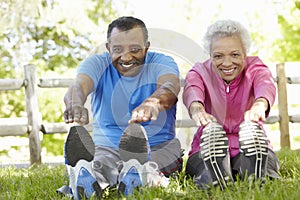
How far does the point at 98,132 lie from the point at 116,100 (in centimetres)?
24

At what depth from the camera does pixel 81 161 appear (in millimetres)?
2344

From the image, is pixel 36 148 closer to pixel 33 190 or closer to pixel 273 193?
pixel 33 190

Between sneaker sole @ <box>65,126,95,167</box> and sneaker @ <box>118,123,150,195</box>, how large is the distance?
0.52 feet

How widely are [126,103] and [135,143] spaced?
2.41 ft

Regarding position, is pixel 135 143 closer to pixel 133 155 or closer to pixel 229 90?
pixel 133 155

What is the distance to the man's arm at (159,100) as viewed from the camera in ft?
7.65

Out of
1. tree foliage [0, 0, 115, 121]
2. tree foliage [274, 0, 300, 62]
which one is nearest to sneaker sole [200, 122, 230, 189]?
tree foliage [0, 0, 115, 121]

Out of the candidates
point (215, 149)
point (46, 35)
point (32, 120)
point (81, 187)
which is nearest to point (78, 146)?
point (81, 187)

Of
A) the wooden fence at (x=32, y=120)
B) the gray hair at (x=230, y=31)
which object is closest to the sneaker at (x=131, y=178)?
the gray hair at (x=230, y=31)

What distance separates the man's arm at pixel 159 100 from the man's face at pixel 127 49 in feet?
0.60

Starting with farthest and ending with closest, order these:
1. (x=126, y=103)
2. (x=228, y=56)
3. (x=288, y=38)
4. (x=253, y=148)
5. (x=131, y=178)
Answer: (x=288, y=38)
(x=126, y=103)
(x=228, y=56)
(x=131, y=178)
(x=253, y=148)

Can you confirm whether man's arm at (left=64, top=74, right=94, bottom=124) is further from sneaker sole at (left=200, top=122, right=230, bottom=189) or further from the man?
sneaker sole at (left=200, top=122, right=230, bottom=189)

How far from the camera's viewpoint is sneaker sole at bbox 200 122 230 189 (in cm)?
235

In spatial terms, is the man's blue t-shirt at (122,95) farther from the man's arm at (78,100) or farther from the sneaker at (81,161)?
the sneaker at (81,161)
